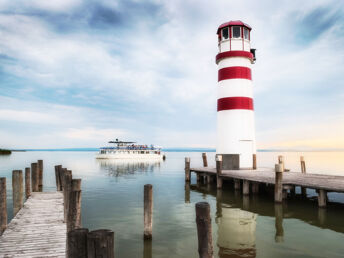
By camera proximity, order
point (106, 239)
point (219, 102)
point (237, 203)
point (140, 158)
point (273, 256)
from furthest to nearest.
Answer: point (140, 158) → point (219, 102) → point (237, 203) → point (273, 256) → point (106, 239)

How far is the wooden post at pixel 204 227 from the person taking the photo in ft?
17.7

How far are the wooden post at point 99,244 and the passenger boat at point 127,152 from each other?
66.6 metres

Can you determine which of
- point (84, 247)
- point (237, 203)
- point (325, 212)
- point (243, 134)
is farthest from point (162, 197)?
point (84, 247)

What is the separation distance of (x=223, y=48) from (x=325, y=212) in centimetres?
1351

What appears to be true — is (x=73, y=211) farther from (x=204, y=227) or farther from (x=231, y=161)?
(x=231, y=161)

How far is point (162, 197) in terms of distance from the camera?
19531mm

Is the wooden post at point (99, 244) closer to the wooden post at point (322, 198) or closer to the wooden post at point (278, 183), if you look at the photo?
the wooden post at point (278, 183)

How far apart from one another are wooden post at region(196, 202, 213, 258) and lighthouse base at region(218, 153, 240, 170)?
1569cm

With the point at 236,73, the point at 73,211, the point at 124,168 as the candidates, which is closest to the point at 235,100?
the point at 236,73

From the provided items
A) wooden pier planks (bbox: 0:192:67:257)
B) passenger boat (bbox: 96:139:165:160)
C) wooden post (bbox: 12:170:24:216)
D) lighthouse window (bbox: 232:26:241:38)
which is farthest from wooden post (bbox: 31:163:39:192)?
passenger boat (bbox: 96:139:165:160)

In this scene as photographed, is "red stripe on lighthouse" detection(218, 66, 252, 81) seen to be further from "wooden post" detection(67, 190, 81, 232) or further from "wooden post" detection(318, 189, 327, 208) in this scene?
"wooden post" detection(67, 190, 81, 232)

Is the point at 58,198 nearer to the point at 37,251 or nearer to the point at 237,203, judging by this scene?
the point at 37,251

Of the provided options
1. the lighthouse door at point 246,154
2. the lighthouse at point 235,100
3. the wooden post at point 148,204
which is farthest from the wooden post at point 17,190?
the lighthouse door at point 246,154

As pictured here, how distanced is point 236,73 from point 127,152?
5336 centimetres
